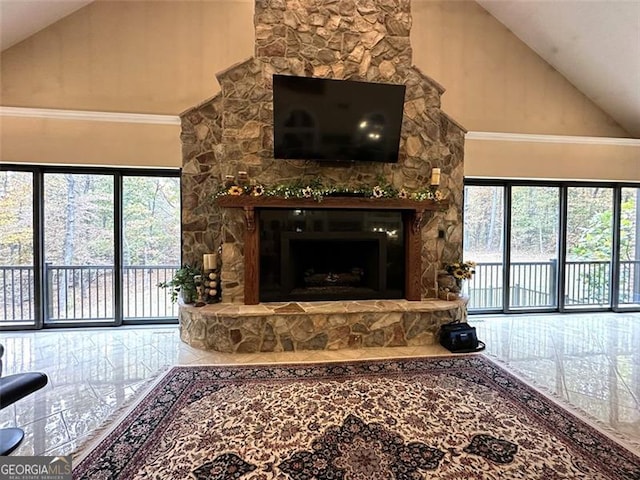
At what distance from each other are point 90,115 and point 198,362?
342 centimetres

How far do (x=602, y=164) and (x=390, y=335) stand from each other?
456cm

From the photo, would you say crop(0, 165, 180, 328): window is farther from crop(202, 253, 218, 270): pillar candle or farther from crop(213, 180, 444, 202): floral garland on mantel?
crop(213, 180, 444, 202): floral garland on mantel

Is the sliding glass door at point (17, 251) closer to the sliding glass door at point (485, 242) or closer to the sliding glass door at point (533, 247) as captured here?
the sliding glass door at point (485, 242)

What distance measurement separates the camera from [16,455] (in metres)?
1.95

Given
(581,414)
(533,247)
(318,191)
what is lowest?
(581,414)

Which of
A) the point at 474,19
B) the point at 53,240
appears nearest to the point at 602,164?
the point at 474,19

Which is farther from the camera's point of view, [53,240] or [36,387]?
[53,240]

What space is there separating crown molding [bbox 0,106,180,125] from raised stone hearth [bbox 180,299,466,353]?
249cm

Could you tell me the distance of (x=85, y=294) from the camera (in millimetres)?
4480

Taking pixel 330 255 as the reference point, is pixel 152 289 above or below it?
below

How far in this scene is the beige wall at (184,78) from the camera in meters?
4.07

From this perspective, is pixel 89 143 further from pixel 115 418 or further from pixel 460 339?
pixel 460 339

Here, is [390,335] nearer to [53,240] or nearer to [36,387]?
[36,387]

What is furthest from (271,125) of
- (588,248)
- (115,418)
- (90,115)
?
(588,248)
